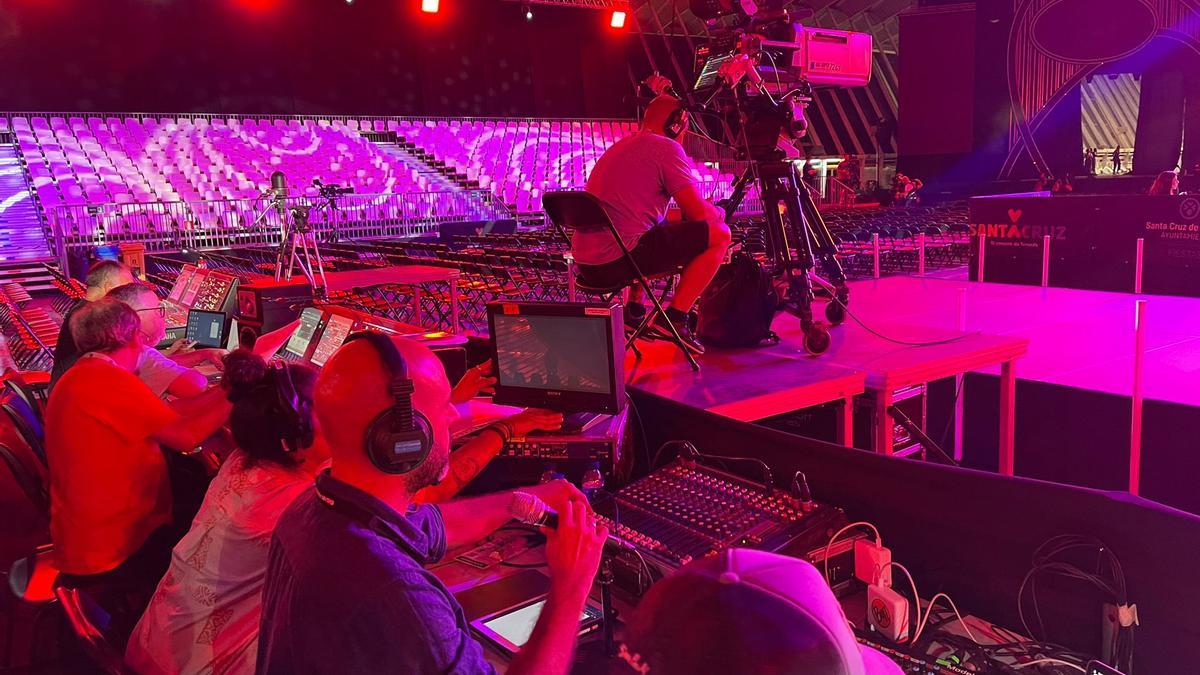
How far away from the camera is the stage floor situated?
4.28 m

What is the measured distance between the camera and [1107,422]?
3969mm

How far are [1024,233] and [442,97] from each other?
1662cm

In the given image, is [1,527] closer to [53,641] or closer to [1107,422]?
[53,641]

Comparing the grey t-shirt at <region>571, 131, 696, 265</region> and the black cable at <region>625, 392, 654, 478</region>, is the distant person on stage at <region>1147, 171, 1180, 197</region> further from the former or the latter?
the black cable at <region>625, 392, 654, 478</region>

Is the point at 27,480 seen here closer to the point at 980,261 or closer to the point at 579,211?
the point at 579,211

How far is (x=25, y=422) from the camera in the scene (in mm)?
3225

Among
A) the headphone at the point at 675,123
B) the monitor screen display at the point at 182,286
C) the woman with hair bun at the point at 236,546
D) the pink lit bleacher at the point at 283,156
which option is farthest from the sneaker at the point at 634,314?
the pink lit bleacher at the point at 283,156

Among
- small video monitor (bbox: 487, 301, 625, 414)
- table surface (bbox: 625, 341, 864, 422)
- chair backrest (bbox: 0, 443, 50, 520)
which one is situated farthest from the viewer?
table surface (bbox: 625, 341, 864, 422)

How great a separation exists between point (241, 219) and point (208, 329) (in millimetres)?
12575

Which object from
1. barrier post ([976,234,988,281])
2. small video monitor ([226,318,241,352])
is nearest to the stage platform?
small video monitor ([226,318,241,352])

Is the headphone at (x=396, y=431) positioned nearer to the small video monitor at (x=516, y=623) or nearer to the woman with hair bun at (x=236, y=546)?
the small video monitor at (x=516, y=623)

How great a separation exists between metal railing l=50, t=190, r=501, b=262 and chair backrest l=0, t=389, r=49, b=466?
898 centimetres

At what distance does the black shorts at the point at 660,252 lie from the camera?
10.6ft

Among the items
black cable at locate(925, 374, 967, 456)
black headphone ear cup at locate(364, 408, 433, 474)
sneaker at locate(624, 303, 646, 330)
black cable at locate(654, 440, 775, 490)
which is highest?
black headphone ear cup at locate(364, 408, 433, 474)
